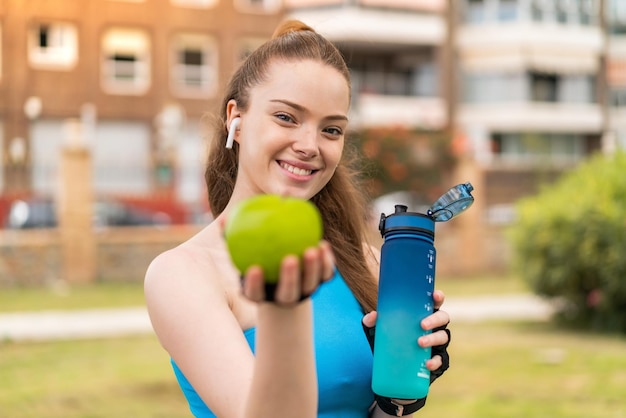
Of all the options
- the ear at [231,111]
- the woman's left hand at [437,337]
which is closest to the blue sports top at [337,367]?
the woman's left hand at [437,337]

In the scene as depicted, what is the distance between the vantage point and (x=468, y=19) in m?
34.2

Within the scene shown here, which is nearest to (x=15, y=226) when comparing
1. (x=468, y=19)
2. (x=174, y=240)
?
(x=174, y=240)

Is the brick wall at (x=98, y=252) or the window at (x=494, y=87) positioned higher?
the window at (x=494, y=87)

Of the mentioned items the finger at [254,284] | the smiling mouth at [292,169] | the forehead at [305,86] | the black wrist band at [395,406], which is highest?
the forehead at [305,86]

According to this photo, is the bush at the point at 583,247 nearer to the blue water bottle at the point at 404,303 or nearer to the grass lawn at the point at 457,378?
the grass lawn at the point at 457,378

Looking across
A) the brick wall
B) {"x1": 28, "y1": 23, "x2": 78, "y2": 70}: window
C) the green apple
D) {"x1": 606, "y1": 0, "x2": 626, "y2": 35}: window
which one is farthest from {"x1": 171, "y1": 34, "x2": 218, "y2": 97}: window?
the green apple

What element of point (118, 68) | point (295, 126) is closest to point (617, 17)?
point (118, 68)

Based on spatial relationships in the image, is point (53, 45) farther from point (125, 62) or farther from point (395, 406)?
point (395, 406)

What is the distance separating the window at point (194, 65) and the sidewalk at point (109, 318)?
18108 mm

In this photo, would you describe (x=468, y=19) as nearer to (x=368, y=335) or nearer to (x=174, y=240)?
(x=174, y=240)

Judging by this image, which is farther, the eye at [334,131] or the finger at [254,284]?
the eye at [334,131]

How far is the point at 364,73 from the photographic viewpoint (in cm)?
3325

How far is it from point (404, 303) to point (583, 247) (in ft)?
30.9

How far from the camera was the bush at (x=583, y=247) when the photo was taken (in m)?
10.7
